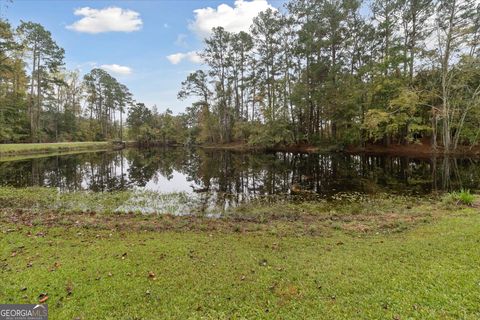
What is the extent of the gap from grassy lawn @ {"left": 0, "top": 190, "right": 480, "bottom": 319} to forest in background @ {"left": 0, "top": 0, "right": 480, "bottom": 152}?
21814 mm

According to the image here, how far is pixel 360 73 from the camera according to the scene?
2752cm

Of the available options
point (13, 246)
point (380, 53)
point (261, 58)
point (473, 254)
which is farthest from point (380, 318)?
point (261, 58)

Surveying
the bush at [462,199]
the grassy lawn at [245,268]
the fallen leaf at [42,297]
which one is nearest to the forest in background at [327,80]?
the bush at [462,199]

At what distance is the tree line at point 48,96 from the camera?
33094 mm

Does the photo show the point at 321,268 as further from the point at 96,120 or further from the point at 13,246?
the point at 96,120


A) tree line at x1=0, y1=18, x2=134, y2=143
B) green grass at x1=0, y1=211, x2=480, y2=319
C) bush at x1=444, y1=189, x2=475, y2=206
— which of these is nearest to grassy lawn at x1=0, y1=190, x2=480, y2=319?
green grass at x1=0, y1=211, x2=480, y2=319

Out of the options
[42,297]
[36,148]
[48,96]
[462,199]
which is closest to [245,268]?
[42,297]

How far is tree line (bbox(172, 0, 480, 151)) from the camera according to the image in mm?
22422

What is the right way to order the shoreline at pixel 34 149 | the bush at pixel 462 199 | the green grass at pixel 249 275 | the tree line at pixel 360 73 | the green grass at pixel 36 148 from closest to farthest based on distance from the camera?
the green grass at pixel 249 275
the bush at pixel 462 199
the tree line at pixel 360 73
the shoreline at pixel 34 149
the green grass at pixel 36 148

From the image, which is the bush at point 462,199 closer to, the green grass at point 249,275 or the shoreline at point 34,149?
the green grass at point 249,275

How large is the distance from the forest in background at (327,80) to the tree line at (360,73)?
11 cm

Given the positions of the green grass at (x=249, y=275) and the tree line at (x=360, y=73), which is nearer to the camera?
the green grass at (x=249, y=275)

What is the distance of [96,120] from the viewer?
2418 inches

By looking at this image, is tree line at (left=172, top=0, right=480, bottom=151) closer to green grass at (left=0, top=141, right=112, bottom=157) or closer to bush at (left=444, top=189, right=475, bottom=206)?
bush at (left=444, top=189, right=475, bottom=206)
